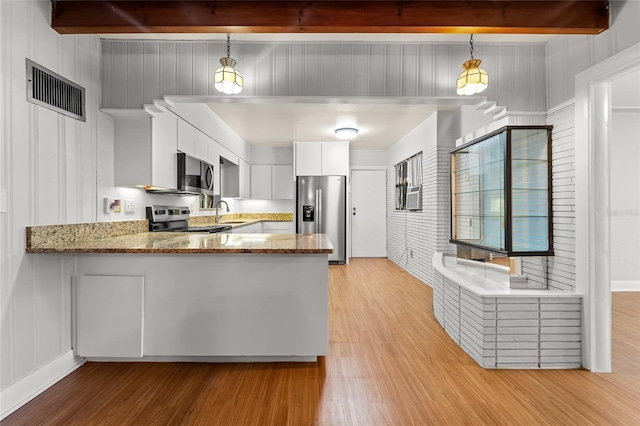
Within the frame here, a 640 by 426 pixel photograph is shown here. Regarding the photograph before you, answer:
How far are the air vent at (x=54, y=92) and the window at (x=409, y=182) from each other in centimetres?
440

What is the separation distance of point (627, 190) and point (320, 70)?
15.2ft

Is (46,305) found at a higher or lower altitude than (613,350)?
higher

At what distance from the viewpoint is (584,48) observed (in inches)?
91.4

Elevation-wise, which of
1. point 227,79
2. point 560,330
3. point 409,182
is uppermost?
point 227,79

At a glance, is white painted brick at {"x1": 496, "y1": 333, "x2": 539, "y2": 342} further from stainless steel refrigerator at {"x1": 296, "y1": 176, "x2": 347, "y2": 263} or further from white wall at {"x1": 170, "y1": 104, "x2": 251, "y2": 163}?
stainless steel refrigerator at {"x1": 296, "y1": 176, "x2": 347, "y2": 263}

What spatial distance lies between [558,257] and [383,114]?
2.90m

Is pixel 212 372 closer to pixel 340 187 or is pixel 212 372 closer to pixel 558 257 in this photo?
pixel 558 257

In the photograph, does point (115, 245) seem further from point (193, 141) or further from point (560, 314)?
point (560, 314)

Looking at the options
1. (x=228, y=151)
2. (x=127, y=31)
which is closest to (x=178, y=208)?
(x=228, y=151)

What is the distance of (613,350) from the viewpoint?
2.63 m

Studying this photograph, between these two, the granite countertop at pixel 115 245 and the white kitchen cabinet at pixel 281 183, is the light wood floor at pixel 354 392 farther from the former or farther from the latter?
the white kitchen cabinet at pixel 281 183

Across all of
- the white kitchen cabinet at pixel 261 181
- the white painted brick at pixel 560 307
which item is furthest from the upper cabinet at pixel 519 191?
the white kitchen cabinet at pixel 261 181

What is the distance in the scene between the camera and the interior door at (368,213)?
7.29 m

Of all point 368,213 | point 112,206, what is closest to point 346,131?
point 368,213
